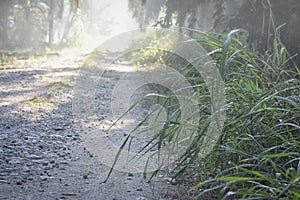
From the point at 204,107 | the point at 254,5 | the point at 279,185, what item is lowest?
the point at 279,185

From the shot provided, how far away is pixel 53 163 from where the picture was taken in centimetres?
386

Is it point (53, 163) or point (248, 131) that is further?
point (53, 163)

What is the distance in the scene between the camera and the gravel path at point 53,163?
3.14m

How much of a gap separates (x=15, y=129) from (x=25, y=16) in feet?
77.6

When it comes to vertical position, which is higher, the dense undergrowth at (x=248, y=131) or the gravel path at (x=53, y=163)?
the dense undergrowth at (x=248, y=131)

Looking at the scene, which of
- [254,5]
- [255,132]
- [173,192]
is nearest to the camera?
[255,132]

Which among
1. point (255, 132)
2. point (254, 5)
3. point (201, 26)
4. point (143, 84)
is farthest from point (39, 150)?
point (201, 26)

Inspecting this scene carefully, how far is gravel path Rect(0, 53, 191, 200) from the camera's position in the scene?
123 inches

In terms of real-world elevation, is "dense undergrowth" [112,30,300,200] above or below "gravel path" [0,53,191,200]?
above

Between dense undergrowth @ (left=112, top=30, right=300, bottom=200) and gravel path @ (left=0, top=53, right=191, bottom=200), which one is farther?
gravel path @ (left=0, top=53, right=191, bottom=200)

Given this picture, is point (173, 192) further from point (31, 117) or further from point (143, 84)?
point (143, 84)

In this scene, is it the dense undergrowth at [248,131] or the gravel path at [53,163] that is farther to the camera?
the gravel path at [53,163]

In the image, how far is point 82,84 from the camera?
9.87 metres

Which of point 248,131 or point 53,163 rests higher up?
point 248,131
